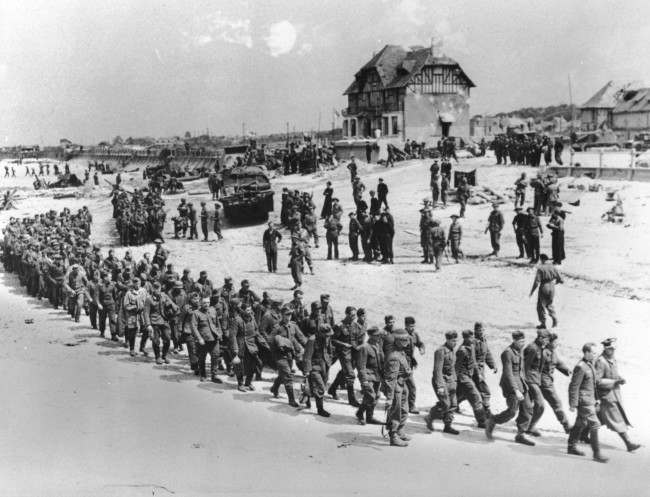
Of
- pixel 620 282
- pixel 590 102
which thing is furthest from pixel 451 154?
pixel 590 102

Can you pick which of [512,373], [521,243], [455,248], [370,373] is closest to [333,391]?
[370,373]

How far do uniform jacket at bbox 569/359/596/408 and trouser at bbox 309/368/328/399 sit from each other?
3.43 metres

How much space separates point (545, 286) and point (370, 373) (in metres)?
5.36

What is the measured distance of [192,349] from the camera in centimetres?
1222

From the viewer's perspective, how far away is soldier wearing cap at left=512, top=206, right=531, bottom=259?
18625 millimetres

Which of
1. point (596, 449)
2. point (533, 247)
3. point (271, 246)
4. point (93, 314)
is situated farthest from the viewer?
point (271, 246)

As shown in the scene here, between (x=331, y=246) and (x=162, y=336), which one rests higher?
(x=331, y=246)

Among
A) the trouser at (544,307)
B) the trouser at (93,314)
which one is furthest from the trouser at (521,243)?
the trouser at (93,314)

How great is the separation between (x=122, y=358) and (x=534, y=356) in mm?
7862

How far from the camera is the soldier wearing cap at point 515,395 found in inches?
367

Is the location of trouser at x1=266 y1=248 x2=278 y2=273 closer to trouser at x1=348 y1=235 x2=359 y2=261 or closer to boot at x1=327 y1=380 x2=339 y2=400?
trouser at x1=348 y1=235 x2=359 y2=261

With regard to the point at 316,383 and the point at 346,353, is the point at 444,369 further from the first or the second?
the point at 316,383

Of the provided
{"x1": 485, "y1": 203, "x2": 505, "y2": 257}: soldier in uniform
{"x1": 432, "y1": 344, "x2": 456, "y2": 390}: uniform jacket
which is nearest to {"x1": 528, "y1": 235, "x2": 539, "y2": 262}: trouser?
{"x1": 485, "y1": 203, "x2": 505, "y2": 257}: soldier in uniform

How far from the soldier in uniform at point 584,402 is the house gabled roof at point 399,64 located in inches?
1823
